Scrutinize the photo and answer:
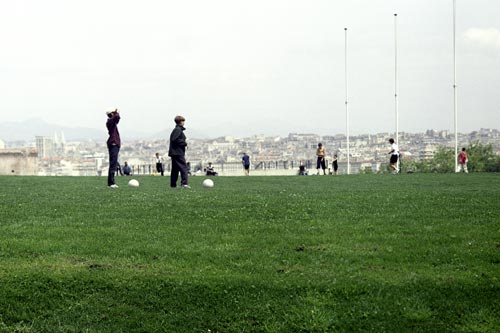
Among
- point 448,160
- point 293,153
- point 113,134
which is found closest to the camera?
point 113,134

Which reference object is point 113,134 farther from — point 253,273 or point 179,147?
point 253,273

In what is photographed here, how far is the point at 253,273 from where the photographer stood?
33.1ft

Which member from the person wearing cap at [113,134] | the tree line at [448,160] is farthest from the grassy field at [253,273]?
the tree line at [448,160]

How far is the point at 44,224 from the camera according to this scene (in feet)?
44.2

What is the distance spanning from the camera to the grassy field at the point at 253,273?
9062 mm

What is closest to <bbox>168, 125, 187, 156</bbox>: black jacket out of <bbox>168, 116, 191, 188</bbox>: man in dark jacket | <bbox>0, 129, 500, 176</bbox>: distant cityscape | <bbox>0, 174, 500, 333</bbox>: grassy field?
<bbox>168, 116, 191, 188</bbox>: man in dark jacket

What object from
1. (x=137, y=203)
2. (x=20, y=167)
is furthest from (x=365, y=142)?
(x=137, y=203)

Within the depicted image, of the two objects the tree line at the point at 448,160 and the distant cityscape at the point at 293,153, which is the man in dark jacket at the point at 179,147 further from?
the tree line at the point at 448,160

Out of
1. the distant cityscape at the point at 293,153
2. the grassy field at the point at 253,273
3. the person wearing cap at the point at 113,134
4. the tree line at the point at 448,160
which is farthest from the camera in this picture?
the distant cityscape at the point at 293,153

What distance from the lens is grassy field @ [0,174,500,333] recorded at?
9.06m

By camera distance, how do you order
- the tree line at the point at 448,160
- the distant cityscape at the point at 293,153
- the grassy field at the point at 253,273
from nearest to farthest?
the grassy field at the point at 253,273
the tree line at the point at 448,160
the distant cityscape at the point at 293,153

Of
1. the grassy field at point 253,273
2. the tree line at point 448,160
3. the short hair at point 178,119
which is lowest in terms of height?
the grassy field at point 253,273

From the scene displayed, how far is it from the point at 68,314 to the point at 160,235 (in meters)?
3.10

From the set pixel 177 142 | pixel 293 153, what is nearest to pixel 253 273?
pixel 177 142
